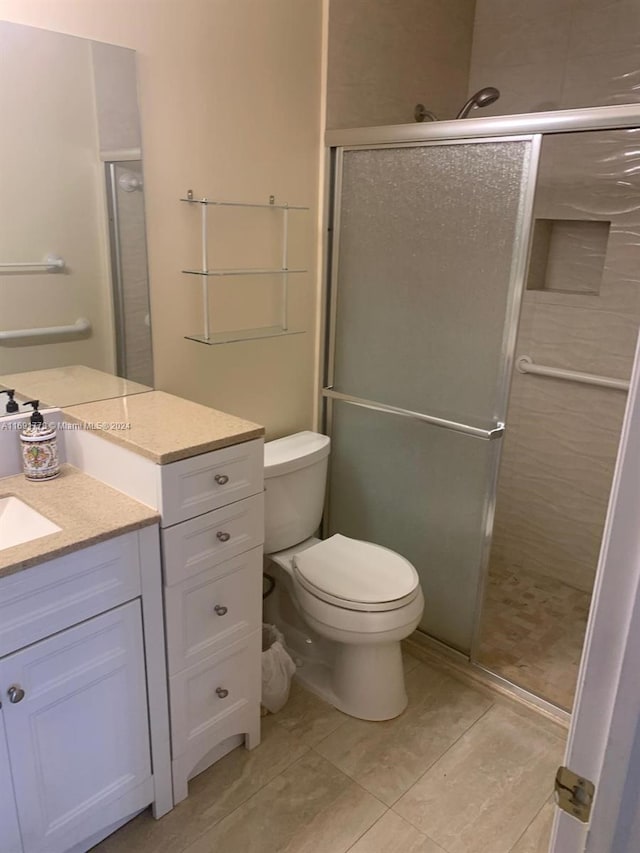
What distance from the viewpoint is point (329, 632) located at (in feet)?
6.42

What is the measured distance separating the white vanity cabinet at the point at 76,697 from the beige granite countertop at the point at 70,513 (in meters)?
0.03

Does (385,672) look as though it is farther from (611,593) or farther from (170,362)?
(611,593)

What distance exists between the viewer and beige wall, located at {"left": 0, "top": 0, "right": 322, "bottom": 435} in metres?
1.72

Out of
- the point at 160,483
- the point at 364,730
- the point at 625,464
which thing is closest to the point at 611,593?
the point at 625,464

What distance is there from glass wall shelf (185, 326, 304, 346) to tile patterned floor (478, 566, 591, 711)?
1.36m

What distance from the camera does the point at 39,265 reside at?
165 cm

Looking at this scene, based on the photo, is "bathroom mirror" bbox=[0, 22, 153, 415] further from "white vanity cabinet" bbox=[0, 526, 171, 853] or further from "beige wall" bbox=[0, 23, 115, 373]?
"white vanity cabinet" bbox=[0, 526, 171, 853]

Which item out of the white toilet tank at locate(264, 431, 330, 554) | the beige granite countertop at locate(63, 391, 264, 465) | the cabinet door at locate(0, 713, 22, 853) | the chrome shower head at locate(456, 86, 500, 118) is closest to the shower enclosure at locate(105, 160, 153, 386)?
the beige granite countertop at locate(63, 391, 264, 465)

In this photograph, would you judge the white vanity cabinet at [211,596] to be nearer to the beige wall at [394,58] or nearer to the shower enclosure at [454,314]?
the shower enclosure at [454,314]

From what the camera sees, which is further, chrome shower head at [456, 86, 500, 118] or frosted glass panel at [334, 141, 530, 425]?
chrome shower head at [456, 86, 500, 118]

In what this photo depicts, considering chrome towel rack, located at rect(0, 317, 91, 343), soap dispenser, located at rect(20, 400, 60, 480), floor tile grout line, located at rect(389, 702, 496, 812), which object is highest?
chrome towel rack, located at rect(0, 317, 91, 343)

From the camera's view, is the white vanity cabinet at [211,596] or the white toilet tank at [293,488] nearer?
the white vanity cabinet at [211,596]

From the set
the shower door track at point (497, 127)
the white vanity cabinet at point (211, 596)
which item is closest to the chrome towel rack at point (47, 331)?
the white vanity cabinet at point (211, 596)

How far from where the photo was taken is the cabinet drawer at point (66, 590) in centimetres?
123
